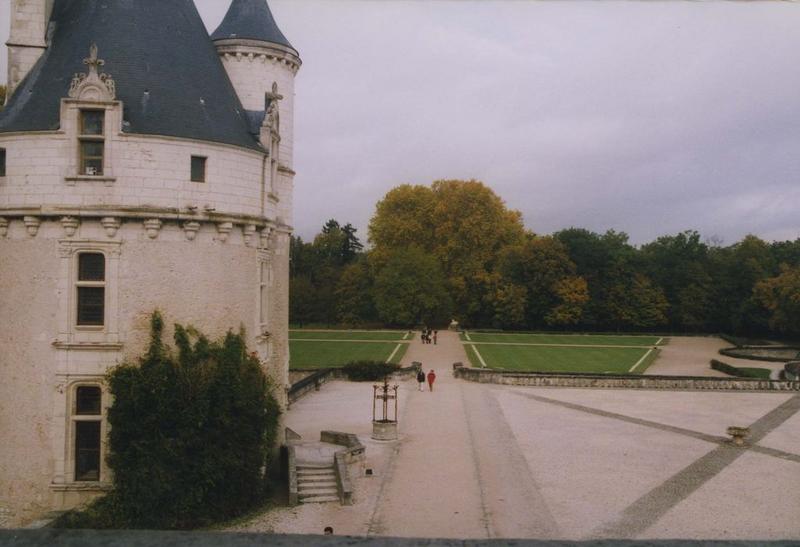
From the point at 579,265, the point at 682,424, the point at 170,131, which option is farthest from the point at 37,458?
the point at 579,265

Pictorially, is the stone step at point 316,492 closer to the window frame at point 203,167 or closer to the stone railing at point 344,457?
the stone railing at point 344,457

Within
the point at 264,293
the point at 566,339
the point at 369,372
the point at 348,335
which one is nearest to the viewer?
the point at 264,293

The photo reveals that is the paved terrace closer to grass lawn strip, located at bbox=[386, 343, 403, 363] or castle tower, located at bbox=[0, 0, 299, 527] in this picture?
castle tower, located at bbox=[0, 0, 299, 527]

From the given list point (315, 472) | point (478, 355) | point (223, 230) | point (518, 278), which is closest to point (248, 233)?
point (223, 230)

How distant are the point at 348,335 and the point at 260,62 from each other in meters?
49.8

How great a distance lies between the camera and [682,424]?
2886 centimetres

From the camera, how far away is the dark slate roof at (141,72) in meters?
17.7

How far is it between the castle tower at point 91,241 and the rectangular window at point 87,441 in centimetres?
3

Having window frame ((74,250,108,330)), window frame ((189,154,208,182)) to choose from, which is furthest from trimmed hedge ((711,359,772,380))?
window frame ((74,250,108,330))

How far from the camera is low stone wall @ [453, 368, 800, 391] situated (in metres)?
38.4

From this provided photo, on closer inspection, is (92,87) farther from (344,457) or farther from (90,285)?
(344,457)

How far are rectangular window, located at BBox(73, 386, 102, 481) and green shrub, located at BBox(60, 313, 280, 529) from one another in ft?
2.64

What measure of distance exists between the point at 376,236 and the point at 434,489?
2773 inches

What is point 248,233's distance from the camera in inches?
742
